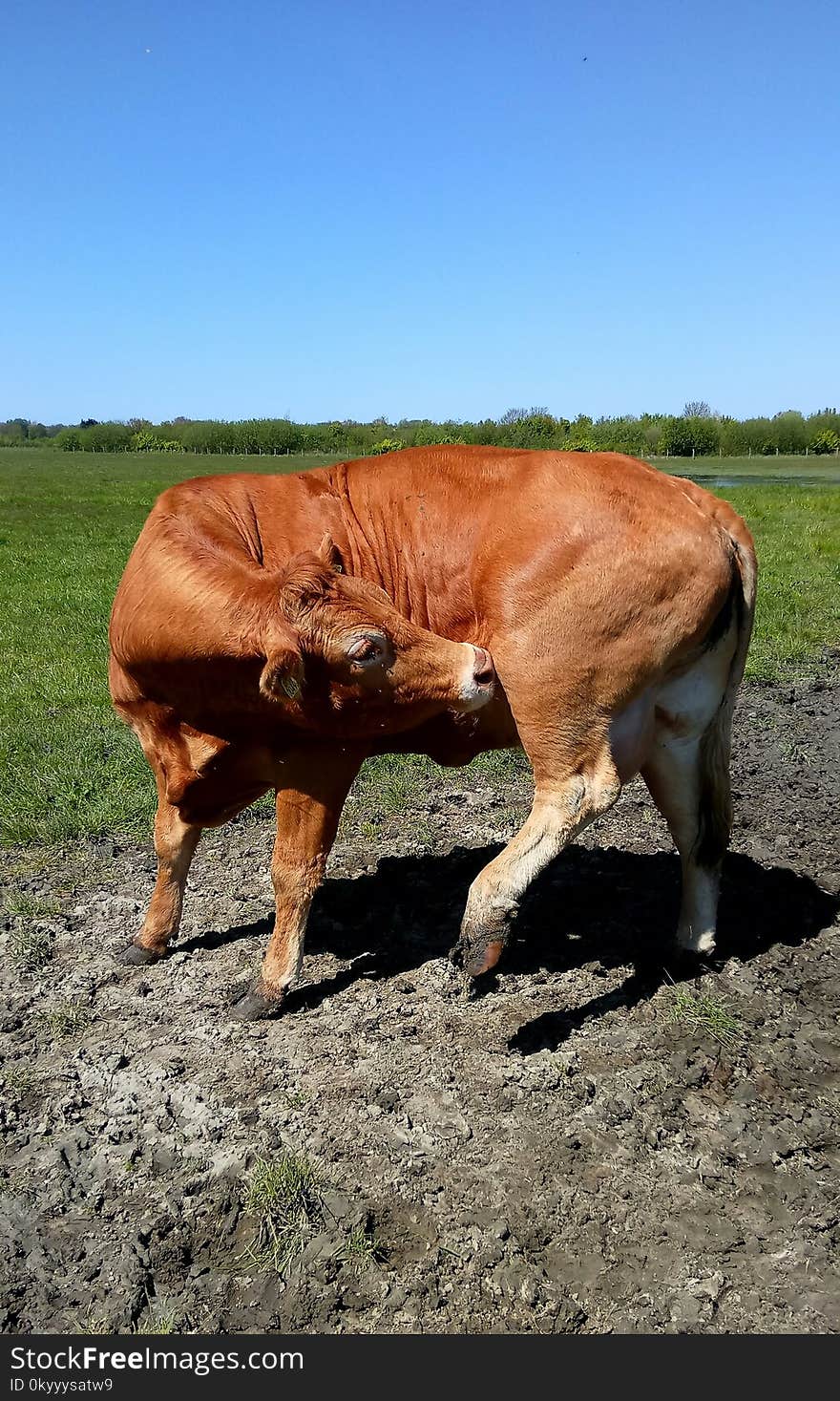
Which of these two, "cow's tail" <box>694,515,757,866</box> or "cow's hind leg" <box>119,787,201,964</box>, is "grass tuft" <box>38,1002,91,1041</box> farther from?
"cow's tail" <box>694,515,757,866</box>

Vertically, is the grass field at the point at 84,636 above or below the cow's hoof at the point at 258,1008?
above

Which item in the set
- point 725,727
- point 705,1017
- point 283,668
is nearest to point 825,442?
point 725,727

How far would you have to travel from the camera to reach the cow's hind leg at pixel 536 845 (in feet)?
13.2

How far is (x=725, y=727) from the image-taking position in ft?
14.7

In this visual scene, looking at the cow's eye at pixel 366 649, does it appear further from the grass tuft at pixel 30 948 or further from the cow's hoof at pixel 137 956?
the grass tuft at pixel 30 948

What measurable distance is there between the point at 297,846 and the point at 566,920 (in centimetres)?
175

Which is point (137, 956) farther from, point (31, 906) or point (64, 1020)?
point (31, 906)

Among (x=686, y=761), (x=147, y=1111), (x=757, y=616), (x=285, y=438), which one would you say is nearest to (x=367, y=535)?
(x=686, y=761)

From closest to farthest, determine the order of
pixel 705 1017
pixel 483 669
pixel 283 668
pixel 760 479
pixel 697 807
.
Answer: pixel 283 668 → pixel 483 669 → pixel 705 1017 → pixel 697 807 → pixel 760 479

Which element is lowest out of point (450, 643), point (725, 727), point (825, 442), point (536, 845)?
point (536, 845)

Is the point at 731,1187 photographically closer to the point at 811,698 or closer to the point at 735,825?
the point at 735,825

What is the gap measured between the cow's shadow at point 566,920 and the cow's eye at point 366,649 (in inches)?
71.1

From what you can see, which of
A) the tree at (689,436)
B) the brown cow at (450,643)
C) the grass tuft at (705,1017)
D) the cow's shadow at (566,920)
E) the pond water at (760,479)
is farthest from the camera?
the tree at (689,436)

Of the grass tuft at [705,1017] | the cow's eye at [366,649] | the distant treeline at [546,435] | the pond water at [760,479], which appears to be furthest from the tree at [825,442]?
the cow's eye at [366,649]
